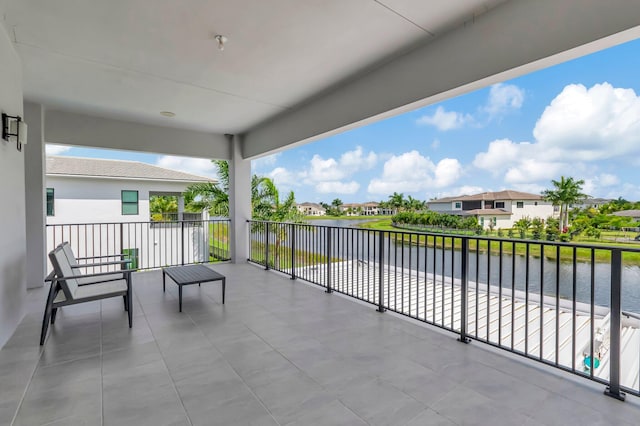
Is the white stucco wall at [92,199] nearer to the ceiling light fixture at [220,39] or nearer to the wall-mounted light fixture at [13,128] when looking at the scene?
the wall-mounted light fixture at [13,128]

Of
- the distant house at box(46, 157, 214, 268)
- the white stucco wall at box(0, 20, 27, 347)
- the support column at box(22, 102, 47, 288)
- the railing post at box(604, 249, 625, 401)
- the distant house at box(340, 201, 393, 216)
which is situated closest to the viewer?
the railing post at box(604, 249, 625, 401)

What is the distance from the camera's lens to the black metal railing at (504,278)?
210 centimetres

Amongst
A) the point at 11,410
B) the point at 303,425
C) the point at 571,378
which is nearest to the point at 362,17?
the point at 303,425

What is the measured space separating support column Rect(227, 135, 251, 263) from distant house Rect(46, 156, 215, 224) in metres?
5.75

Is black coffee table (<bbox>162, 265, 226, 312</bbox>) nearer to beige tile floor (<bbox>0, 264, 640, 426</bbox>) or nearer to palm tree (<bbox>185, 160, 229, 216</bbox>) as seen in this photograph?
beige tile floor (<bbox>0, 264, 640, 426</bbox>)

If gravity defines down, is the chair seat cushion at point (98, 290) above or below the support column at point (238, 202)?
below

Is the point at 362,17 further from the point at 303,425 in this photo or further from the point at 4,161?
the point at 4,161

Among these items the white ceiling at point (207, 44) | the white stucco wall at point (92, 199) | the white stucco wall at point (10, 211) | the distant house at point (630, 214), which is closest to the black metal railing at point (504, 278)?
the distant house at point (630, 214)

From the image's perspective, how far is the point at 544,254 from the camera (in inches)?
92.0

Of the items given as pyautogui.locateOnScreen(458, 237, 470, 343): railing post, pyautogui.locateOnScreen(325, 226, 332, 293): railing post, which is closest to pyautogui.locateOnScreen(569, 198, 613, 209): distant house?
pyautogui.locateOnScreen(458, 237, 470, 343): railing post

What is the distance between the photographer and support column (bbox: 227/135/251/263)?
6.96m

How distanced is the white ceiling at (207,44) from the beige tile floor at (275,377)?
2.89m

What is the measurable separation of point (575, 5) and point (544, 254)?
5.84 ft

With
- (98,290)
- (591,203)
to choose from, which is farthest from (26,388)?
(591,203)
